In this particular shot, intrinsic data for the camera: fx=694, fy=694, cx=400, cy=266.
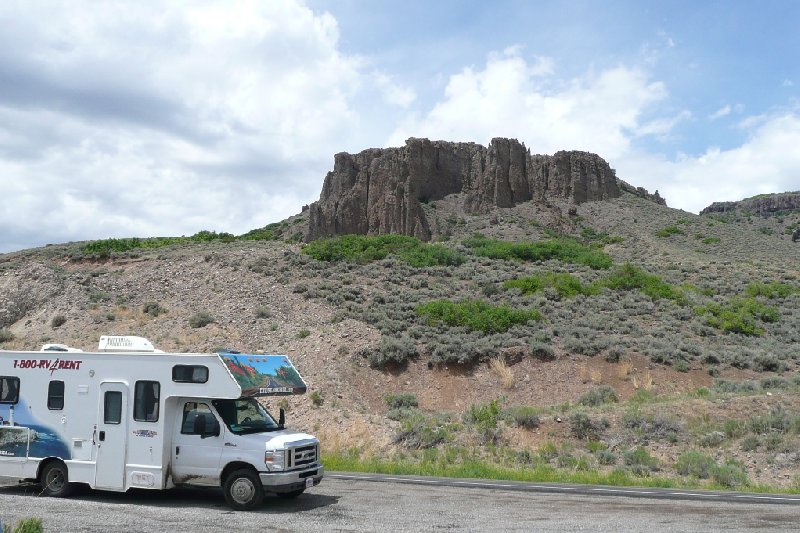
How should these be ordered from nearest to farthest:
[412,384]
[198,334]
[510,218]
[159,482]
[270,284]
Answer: [159,482]
[412,384]
[198,334]
[270,284]
[510,218]

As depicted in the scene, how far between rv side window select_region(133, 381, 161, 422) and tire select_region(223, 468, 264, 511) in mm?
A: 1771

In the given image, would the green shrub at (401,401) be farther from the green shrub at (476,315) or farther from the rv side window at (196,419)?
the rv side window at (196,419)

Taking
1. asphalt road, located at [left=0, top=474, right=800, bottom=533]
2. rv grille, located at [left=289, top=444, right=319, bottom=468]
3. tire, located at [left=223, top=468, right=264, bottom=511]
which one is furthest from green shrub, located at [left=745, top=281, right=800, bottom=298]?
tire, located at [left=223, top=468, right=264, bottom=511]

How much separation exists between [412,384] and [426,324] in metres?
5.08

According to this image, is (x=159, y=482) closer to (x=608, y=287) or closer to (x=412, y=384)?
(x=412, y=384)

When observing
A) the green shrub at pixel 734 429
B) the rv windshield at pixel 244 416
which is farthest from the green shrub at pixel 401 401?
the rv windshield at pixel 244 416

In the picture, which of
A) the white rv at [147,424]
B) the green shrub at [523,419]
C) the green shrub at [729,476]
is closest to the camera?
the white rv at [147,424]

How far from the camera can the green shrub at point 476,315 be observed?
106 feet

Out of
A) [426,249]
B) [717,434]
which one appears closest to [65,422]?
[717,434]

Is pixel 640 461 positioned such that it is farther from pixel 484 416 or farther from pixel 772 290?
pixel 772 290

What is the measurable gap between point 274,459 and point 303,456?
0.68m

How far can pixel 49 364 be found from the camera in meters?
12.6

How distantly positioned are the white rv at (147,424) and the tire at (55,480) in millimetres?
18

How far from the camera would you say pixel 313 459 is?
12133 mm
